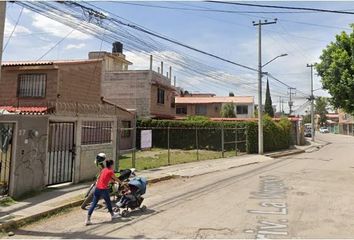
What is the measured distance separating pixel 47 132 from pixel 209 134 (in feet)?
68.2

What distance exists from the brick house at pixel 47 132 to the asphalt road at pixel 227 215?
7.55 ft

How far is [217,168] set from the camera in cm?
2006

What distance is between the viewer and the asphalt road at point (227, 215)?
7789 millimetres

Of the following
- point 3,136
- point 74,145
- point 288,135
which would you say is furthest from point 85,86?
point 288,135

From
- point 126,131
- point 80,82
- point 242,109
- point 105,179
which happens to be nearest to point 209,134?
point 126,131

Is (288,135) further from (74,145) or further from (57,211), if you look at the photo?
(57,211)

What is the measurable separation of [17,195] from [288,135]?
103 feet

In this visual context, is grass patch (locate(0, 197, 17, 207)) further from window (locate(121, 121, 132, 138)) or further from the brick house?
window (locate(121, 121, 132, 138))

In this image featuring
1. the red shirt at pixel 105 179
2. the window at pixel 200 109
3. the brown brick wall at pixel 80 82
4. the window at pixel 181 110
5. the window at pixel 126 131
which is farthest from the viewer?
the window at pixel 181 110

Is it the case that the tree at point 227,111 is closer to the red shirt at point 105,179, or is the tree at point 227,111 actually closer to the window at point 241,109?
the window at point 241,109

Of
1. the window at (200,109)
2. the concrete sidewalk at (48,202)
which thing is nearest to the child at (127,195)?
the concrete sidewalk at (48,202)

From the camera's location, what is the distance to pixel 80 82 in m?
24.2

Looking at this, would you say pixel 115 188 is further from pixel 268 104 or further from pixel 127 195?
pixel 268 104

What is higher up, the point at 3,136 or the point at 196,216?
the point at 3,136
